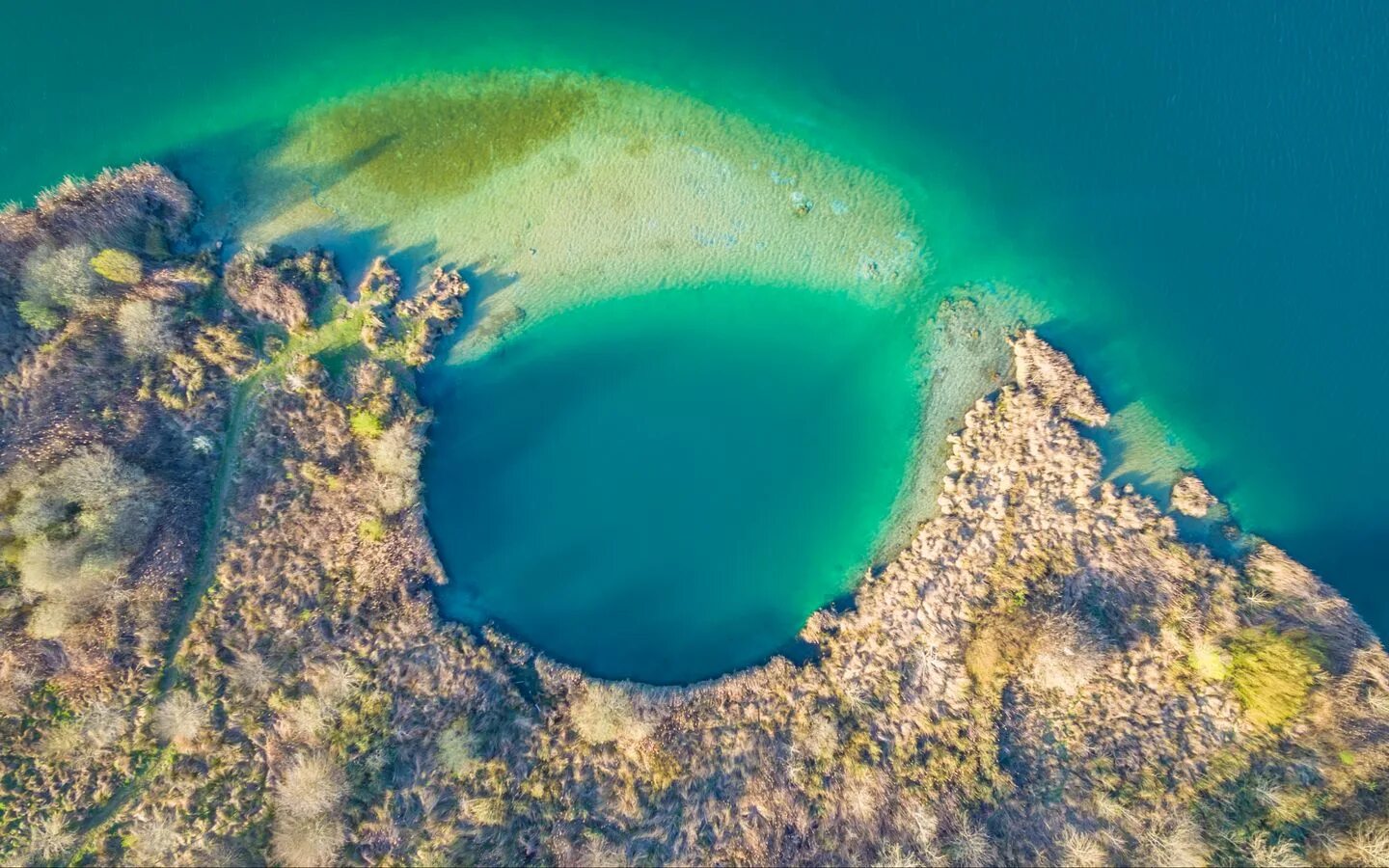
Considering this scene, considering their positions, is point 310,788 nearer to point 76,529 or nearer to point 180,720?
point 180,720

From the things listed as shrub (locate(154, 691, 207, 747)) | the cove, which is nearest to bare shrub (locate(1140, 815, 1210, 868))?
the cove

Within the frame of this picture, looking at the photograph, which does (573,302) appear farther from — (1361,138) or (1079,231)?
(1361,138)

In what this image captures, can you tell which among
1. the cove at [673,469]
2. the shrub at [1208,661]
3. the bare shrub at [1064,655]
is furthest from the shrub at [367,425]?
the shrub at [1208,661]

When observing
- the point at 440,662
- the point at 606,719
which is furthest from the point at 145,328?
the point at 606,719

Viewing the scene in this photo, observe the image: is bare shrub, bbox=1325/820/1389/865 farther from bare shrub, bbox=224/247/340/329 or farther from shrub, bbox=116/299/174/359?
shrub, bbox=116/299/174/359

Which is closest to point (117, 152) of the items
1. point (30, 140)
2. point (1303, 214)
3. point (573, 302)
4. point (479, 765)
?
point (30, 140)

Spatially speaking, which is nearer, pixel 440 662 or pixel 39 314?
pixel 39 314

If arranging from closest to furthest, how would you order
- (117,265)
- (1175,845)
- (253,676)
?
1. (1175,845)
2. (253,676)
3. (117,265)
